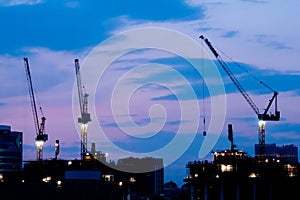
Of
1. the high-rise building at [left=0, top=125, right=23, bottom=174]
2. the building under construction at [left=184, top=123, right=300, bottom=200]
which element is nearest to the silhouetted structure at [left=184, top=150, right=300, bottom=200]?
the building under construction at [left=184, top=123, right=300, bottom=200]

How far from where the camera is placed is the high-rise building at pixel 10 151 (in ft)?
566

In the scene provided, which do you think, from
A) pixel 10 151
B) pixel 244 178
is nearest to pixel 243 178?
pixel 244 178

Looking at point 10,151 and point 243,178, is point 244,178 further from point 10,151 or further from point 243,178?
point 10,151

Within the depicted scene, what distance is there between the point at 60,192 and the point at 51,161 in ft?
224

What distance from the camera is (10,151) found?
17500 cm

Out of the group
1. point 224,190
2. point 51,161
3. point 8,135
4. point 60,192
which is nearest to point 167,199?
point 51,161

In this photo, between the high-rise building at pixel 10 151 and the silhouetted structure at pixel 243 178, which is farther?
the high-rise building at pixel 10 151

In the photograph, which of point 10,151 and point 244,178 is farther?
point 10,151

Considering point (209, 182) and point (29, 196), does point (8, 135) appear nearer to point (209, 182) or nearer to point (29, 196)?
point (209, 182)

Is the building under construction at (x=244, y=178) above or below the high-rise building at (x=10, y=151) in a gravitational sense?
below

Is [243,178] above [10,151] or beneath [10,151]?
beneath

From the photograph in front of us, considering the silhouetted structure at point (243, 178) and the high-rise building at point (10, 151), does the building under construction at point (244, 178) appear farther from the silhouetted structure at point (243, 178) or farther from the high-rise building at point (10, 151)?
the high-rise building at point (10, 151)

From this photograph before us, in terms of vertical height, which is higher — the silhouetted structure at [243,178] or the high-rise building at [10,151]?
the high-rise building at [10,151]

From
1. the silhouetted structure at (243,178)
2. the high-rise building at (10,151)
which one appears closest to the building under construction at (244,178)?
the silhouetted structure at (243,178)
